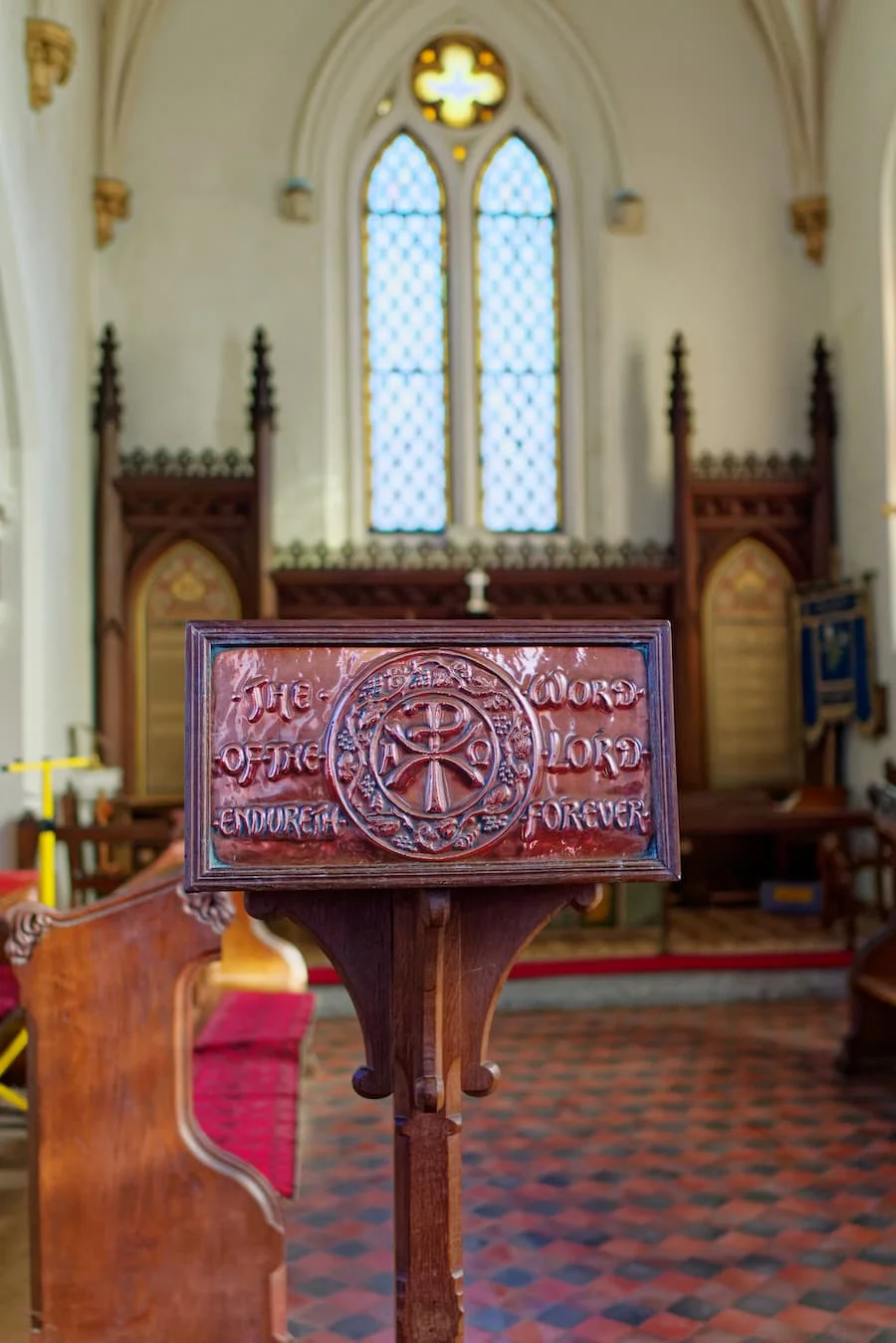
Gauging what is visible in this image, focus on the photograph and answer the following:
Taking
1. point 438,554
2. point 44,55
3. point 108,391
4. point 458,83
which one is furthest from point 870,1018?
point 458,83

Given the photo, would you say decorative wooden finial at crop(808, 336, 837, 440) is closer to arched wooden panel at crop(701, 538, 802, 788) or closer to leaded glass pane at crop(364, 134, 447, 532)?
arched wooden panel at crop(701, 538, 802, 788)

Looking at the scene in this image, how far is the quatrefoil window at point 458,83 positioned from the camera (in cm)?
1107

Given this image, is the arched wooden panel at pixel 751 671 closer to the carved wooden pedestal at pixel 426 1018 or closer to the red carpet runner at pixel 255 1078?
the red carpet runner at pixel 255 1078

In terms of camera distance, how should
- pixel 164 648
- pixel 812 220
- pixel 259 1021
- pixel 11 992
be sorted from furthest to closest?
pixel 812 220, pixel 164 648, pixel 259 1021, pixel 11 992

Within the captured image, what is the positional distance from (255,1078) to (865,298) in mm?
7967

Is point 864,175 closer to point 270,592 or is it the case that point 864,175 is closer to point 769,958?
point 270,592

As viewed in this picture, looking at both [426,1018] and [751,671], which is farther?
[751,671]

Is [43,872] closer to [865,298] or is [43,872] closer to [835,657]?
[835,657]

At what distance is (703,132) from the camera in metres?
10.9

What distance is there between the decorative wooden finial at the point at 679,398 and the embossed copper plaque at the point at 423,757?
9020 millimetres

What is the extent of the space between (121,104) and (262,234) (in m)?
1.40

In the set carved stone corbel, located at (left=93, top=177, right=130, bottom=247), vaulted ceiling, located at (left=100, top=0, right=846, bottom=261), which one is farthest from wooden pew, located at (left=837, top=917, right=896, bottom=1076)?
carved stone corbel, located at (left=93, top=177, right=130, bottom=247)

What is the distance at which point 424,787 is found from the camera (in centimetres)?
157

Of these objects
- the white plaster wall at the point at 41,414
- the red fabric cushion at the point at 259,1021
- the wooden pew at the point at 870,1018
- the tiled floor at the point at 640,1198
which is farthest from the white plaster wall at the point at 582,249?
the tiled floor at the point at 640,1198
